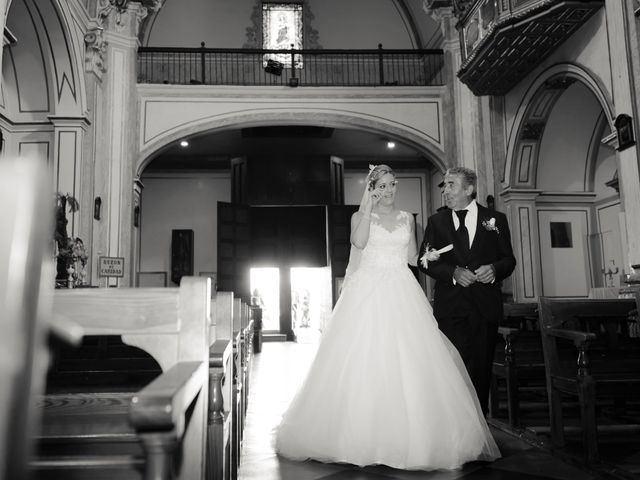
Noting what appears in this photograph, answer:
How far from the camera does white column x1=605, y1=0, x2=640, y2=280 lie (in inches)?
221

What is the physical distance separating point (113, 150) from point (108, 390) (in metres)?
7.97

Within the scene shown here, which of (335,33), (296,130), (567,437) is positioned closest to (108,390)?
(567,437)

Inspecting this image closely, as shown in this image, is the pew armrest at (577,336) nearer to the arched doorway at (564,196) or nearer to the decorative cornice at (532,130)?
the arched doorway at (564,196)

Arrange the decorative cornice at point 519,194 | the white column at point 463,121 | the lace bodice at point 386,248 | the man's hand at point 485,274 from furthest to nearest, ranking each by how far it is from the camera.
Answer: the white column at point 463,121, the decorative cornice at point 519,194, the lace bodice at point 386,248, the man's hand at point 485,274

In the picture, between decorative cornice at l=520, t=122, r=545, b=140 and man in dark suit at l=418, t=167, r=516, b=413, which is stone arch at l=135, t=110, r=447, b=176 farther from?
man in dark suit at l=418, t=167, r=516, b=413

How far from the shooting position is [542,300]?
3367 mm

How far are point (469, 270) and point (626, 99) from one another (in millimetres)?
3674

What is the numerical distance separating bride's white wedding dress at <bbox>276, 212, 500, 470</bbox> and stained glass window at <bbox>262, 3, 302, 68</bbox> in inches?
443

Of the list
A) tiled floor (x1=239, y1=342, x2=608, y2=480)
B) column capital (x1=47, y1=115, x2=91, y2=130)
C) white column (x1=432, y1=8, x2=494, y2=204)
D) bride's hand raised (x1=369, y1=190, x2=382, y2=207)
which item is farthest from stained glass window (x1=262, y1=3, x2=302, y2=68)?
tiled floor (x1=239, y1=342, x2=608, y2=480)

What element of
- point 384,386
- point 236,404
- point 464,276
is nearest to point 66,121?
point 236,404

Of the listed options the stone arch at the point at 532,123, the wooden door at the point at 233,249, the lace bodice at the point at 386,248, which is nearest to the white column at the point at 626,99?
the stone arch at the point at 532,123

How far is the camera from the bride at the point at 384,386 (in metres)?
2.80

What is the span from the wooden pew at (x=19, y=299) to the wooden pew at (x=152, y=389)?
21cm

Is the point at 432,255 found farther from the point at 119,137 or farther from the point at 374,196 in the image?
the point at 119,137
